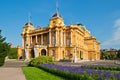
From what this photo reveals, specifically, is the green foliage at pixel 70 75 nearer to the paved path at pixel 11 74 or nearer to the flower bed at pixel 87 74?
the flower bed at pixel 87 74

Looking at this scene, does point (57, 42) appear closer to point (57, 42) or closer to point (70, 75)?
point (57, 42)

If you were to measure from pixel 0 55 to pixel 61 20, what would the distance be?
182 ft

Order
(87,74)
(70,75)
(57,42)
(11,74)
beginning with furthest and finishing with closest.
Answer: (57,42)
(11,74)
(70,75)
(87,74)

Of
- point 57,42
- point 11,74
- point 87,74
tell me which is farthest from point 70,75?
point 57,42

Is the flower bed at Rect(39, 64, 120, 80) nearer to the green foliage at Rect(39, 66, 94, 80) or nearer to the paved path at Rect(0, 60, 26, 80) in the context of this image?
the green foliage at Rect(39, 66, 94, 80)

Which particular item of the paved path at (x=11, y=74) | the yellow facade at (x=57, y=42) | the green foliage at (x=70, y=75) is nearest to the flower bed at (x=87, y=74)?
the green foliage at (x=70, y=75)

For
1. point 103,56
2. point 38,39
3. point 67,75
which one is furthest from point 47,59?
point 103,56

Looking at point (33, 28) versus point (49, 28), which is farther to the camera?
point (33, 28)

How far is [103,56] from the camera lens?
147875 millimetres

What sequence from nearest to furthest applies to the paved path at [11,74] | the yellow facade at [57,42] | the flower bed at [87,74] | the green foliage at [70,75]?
the flower bed at [87,74] → the green foliage at [70,75] → the paved path at [11,74] → the yellow facade at [57,42]

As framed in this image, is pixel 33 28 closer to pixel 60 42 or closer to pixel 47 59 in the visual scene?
pixel 60 42

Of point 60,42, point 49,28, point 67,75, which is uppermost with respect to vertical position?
point 49,28

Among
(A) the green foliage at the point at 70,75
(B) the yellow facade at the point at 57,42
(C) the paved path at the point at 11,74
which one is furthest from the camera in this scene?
(B) the yellow facade at the point at 57,42

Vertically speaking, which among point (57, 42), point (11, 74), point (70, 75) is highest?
point (57, 42)
